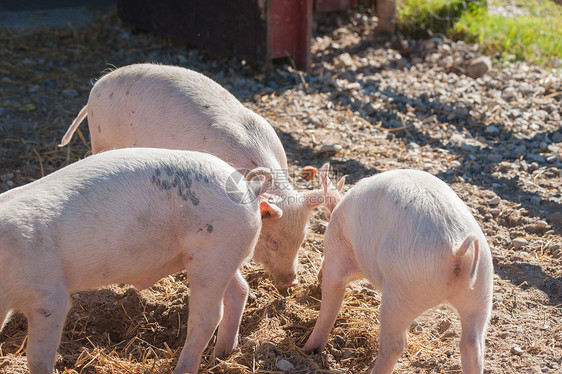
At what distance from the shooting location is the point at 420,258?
102 inches

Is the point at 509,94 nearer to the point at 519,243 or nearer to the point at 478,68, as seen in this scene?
the point at 478,68

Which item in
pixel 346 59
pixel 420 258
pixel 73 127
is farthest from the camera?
pixel 346 59

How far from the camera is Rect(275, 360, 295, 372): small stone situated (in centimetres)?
309

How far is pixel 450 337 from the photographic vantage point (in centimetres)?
333

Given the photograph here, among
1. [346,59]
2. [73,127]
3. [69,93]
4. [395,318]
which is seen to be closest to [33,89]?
[69,93]

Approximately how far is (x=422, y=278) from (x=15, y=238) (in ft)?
5.03

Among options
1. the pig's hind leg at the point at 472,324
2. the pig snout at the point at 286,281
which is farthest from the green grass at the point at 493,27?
the pig's hind leg at the point at 472,324

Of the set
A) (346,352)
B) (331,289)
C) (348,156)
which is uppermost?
(331,289)

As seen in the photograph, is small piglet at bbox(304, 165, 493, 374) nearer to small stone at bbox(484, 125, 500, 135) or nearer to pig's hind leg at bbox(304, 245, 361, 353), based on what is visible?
pig's hind leg at bbox(304, 245, 361, 353)

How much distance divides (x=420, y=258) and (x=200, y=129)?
1509mm

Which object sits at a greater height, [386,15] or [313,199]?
[386,15]

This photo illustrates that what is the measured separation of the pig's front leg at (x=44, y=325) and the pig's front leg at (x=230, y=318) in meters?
0.86

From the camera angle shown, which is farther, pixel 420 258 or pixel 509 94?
pixel 509 94

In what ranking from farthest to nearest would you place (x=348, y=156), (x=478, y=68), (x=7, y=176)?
(x=478, y=68) → (x=348, y=156) → (x=7, y=176)
